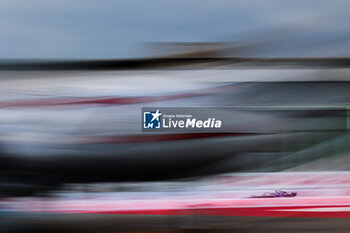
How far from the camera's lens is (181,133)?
1592 mm

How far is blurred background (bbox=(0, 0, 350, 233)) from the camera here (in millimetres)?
1541

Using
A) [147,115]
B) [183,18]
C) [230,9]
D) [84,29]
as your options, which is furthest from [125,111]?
[230,9]

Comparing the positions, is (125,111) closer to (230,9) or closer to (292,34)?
(230,9)

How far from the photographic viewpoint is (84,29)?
1545 mm

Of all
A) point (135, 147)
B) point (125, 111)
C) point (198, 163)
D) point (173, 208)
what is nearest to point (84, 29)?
point (125, 111)

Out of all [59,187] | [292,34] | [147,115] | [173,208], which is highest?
[292,34]

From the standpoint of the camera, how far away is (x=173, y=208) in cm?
160

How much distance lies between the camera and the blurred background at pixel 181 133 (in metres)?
1.54

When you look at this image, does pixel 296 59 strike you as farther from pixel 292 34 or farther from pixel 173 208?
pixel 173 208

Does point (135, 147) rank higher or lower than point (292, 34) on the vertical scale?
lower

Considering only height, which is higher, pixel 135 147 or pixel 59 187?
pixel 135 147

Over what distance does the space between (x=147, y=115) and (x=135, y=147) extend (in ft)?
0.64

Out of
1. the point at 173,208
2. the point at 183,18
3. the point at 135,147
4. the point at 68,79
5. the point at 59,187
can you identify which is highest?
the point at 183,18

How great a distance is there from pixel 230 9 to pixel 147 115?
2.50 feet
